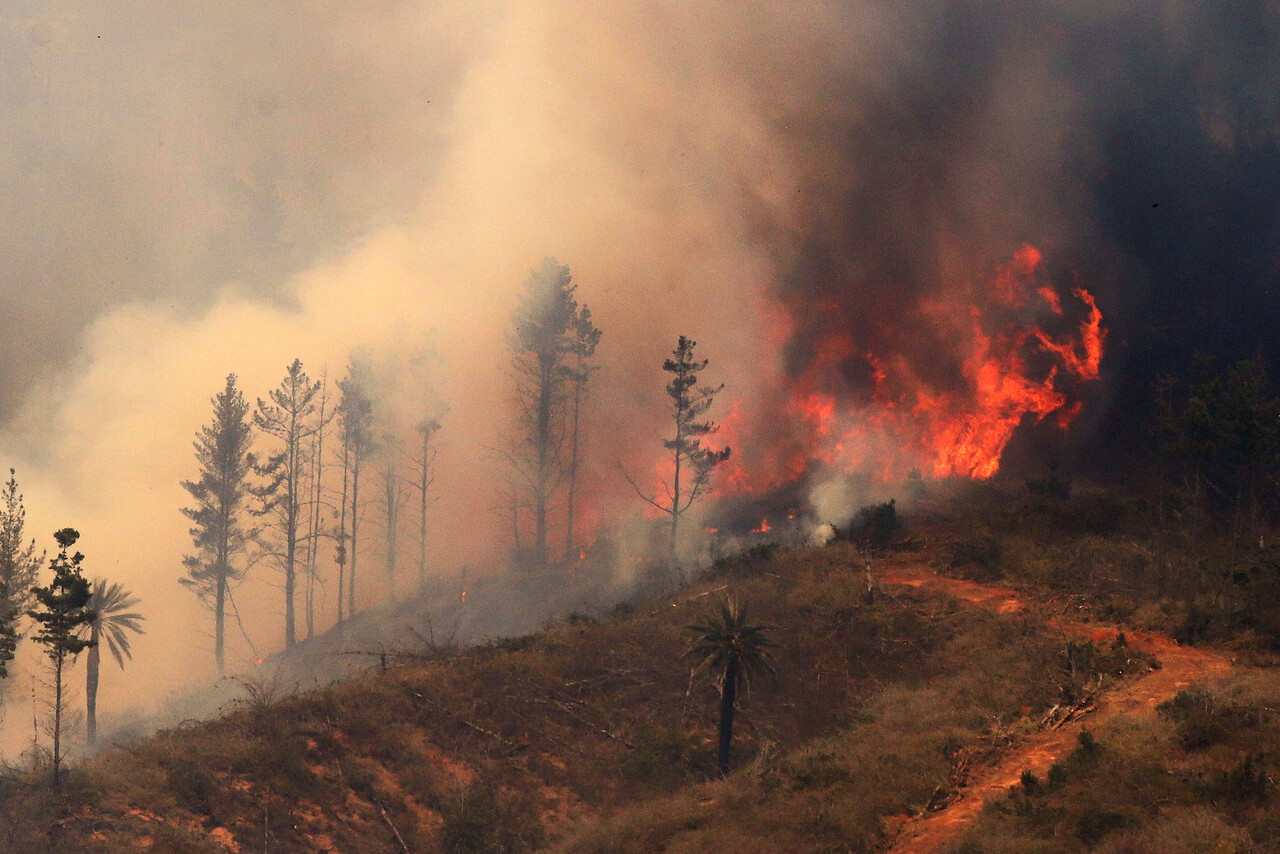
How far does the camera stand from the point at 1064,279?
2697 inches

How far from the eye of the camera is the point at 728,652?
109ft

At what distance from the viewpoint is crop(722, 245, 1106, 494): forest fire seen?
65188 millimetres

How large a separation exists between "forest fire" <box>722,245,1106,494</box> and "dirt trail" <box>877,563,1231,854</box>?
1157 inches

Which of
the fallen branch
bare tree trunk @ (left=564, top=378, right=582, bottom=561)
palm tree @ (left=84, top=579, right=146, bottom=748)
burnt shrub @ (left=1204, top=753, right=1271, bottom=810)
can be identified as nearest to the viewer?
burnt shrub @ (left=1204, top=753, right=1271, bottom=810)

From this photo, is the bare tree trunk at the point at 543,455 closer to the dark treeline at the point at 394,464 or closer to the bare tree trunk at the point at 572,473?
the dark treeline at the point at 394,464

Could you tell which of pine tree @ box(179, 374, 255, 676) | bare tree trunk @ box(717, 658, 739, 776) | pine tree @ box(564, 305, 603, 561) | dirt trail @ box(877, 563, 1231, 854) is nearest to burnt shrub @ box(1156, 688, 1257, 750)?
dirt trail @ box(877, 563, 1231, 854)

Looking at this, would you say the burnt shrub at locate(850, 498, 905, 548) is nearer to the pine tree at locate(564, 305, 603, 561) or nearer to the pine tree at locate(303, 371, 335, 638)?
the pine tree at locate(564, 305, 603, 561)

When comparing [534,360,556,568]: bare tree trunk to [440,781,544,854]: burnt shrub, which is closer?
[440,781,544,854]: burnt shrub

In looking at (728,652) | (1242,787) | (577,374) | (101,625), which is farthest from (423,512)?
(1242,787)

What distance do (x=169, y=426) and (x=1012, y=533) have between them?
75.1m

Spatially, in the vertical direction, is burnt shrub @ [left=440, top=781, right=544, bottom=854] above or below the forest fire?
below

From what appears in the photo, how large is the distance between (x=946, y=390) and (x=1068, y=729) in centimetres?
4243

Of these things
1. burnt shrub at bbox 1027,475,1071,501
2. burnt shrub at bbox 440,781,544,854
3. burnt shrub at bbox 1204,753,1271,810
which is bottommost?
burnt shrub at bbox 440,781,544,854

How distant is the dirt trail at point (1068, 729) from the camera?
23.6m
